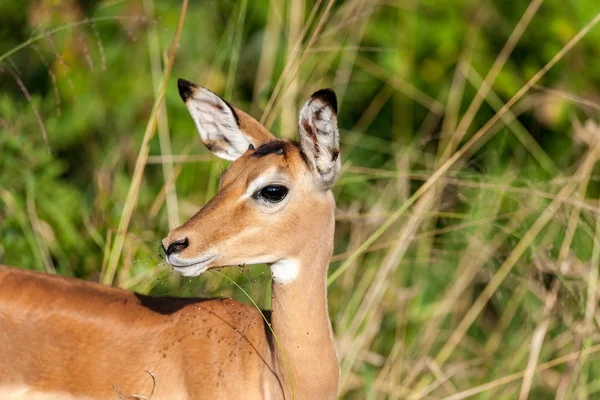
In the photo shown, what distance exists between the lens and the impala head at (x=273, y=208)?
4277 mm

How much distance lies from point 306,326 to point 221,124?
1.14 meters

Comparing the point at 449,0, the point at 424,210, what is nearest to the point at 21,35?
the point at 449,0

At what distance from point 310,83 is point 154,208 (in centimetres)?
164

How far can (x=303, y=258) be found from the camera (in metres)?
4.56

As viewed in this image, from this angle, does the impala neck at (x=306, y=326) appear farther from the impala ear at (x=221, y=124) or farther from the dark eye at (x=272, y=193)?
the impala ear at (x=221, y=124)

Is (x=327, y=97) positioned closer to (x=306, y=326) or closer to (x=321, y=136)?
(x=321, y=136)

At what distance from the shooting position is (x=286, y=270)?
4566 millimetres

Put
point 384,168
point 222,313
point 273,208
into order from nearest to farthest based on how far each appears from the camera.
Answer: point 273,208, point 222,313, point 384,168

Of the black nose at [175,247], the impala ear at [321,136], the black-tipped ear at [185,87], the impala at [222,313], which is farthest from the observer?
the black-tipped ear at [185,87]

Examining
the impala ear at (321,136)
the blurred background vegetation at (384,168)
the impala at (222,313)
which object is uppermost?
the impala ear at (321,136)

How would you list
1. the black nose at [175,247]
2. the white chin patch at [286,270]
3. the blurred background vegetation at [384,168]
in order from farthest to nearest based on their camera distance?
the blurred background vegetation at [384,168]
the white chin patch at [286,270]
the black nose at [175,247]

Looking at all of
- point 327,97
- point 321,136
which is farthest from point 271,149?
point 327,97

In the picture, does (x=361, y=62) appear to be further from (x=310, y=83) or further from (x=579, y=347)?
(x=579, y=347)

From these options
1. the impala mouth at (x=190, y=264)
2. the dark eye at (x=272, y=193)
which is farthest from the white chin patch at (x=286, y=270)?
the impala mouth at (x=190, y=264)
